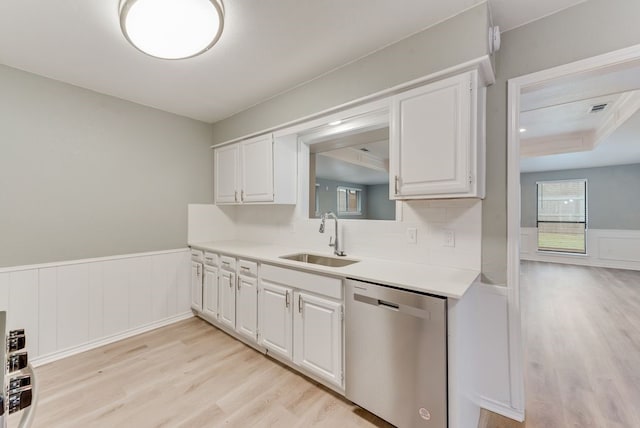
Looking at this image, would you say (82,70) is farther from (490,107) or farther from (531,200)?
(531,200)

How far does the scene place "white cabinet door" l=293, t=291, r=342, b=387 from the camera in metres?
1.81

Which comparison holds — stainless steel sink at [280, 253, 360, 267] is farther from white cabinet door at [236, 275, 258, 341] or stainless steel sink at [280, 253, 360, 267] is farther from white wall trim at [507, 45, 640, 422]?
white wall trim at [507, 45, 640, 422]

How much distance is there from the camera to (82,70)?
2.25 m

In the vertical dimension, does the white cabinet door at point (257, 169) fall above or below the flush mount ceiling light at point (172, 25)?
below

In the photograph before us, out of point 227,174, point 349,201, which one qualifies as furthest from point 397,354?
point 227,174

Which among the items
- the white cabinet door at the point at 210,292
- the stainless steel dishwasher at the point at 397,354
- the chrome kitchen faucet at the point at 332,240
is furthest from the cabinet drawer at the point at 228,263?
the stainless steel dishwasher at the point at 397,354

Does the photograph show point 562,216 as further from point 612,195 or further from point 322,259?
point 322,259

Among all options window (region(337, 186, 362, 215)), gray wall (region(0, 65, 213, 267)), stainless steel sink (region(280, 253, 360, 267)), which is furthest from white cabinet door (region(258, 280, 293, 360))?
gray wall (region(0, 65, 213, 267))

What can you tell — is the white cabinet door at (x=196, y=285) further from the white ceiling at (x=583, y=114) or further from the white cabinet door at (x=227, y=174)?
the white ceiling at (x=583, y=114)

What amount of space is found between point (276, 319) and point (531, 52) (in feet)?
8.21

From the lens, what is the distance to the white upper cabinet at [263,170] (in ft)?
9.12

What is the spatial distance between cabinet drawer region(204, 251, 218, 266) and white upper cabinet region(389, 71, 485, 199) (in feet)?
6.48

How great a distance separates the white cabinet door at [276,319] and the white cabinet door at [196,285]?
3.71ft

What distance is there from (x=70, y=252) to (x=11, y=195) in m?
0.61
